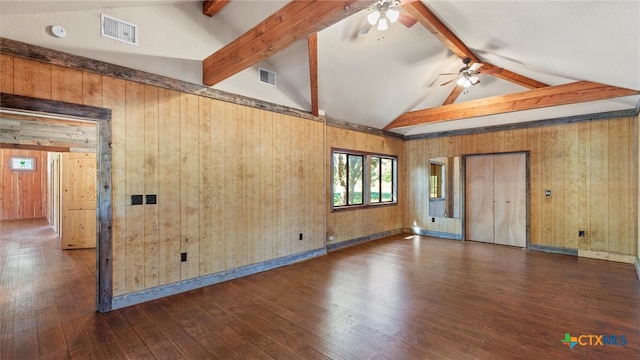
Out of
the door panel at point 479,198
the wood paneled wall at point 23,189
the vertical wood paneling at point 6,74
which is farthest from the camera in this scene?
the wood paneled wall at point 23,189

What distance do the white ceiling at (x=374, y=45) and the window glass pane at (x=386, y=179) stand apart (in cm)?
207

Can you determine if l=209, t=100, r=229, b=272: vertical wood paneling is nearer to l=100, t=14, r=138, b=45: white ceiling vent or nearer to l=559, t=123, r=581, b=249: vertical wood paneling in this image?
Answer: l=100, t=14, r=138, b=45: white ceiling vent

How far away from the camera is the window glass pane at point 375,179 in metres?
7.15

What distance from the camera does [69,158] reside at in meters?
6.17

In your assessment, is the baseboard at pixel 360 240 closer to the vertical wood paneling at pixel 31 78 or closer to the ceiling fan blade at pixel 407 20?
the ceiling fan blade at pixel 407 20

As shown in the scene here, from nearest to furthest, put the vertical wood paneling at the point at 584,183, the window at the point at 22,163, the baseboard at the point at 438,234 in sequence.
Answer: the vertical wood paneling at the point at 584,183
the baseboard at the point at 438,234
the window at the point at 22,163

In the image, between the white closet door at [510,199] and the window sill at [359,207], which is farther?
the white closet door at [510,199]

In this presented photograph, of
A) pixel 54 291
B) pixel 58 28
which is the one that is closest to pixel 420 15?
pixel 58 28

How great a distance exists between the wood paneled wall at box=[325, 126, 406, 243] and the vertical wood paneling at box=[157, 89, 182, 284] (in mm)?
3054

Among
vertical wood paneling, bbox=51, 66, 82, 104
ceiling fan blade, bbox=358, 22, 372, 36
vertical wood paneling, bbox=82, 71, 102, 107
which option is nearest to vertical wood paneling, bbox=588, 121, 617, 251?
ceiling fan blade, bbox=358, 22, 372, 36

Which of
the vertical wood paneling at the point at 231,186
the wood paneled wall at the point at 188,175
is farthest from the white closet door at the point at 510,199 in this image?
the vertical wood paneling at the point at 231,186

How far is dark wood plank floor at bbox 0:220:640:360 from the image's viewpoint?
2393 millimetres

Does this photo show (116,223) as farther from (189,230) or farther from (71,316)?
(71,316)

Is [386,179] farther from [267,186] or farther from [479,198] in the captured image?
[267,186]
